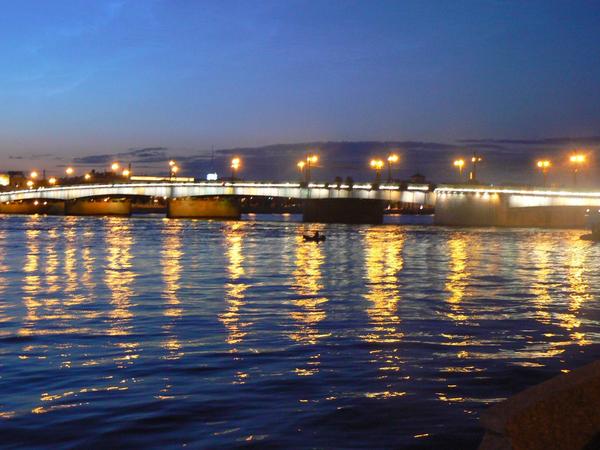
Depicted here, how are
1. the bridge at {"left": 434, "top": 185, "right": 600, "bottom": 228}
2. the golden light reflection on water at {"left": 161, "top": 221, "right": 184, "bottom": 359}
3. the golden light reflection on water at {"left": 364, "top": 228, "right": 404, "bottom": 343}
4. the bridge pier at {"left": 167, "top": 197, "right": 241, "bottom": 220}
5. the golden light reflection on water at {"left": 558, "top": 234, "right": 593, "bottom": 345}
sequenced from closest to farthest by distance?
the golden light reflection on water at {"left": 161, "top": 221, "right": 184, "bottom": 359}, the golden light reflection on water at {"left": 364, "top": 228, "right": 404, "bottom": 343}, the golden light reflection on water at {"left": 558, "top": 234, "right": 593, "bottom": 345}, the bridge at {"left": 434, "top": 185, "right": 600, "bottom": 228}, the bridge pier at {"left": 167, "top": 197, "right": 241, "bottom": 220}

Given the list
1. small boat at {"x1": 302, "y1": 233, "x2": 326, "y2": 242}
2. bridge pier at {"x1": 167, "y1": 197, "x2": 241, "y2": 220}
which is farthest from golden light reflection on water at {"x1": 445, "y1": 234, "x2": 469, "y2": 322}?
bridge pier at {"x1": 167, "y1": 197, "x2": 241, "y2": 220}

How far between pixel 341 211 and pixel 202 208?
33457 mm

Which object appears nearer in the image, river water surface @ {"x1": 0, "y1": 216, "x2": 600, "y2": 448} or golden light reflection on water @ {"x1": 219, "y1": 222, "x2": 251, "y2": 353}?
river water surface @ {"x1": 0, "y1": 216, "x2": 600, "y2": 448}

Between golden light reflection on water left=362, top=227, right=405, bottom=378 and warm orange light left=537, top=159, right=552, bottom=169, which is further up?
warm orange light left=537, top=159, right=552, bottom=169

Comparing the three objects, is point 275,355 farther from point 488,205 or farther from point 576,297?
point 488,205

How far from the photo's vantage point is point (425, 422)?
404 inches

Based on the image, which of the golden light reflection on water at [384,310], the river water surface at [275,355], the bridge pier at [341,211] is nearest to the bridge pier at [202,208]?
the bridge pier at [341,211]

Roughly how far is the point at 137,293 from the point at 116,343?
11454mm

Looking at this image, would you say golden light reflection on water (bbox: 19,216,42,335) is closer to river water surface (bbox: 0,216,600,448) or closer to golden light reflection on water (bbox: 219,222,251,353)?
river water surface (bbox: 0,216,600,448)

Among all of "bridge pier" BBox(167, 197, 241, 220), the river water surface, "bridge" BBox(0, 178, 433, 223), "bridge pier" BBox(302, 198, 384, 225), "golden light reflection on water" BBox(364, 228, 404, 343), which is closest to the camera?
the river water surface

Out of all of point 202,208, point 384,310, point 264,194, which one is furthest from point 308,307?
point 202,208

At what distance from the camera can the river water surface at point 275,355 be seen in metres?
9.98

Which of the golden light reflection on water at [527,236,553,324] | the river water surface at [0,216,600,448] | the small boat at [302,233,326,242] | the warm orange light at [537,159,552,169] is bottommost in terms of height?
the small boat at [302,233,326,242]

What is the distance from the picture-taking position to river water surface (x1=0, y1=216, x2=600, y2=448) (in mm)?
9984
